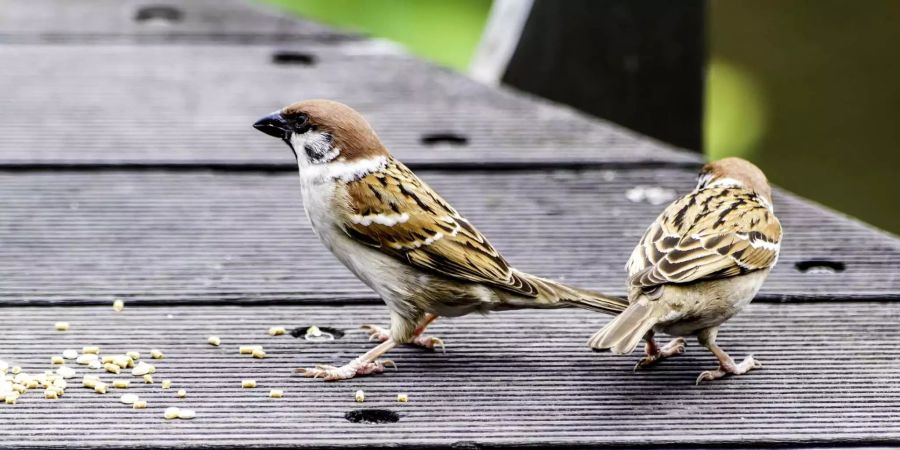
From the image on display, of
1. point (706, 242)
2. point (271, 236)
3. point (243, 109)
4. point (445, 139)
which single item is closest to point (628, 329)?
point (706, 242)

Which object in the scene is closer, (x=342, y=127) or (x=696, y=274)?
(x=696, y=274)

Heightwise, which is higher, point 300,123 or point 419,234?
point 300,123

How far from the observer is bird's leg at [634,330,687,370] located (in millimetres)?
2746

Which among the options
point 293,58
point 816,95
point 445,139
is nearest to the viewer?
point 445,139

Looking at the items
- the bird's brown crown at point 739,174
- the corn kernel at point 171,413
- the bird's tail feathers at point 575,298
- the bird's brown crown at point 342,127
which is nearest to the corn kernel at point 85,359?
the corn kernel at point 171,413

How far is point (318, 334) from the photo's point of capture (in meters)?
2.86

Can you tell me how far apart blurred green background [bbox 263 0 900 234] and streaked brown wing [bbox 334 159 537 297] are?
8.27ft

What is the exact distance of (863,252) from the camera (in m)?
3.31

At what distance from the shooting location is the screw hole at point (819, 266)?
3.24m

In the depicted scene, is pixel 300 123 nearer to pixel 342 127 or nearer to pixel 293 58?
pixel 342 127

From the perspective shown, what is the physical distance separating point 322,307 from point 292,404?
562 mm

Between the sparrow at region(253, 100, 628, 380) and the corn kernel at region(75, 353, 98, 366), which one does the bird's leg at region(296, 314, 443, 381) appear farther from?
the corn kernel at region(75, 353, 98, 366)

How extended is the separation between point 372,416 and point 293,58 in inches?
101

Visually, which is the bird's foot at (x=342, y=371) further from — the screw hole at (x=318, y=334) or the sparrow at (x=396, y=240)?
the screw hole at (x=318, y=334)
